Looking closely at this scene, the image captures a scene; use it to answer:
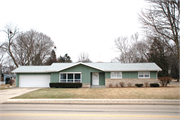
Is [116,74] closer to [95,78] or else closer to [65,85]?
[95,78]

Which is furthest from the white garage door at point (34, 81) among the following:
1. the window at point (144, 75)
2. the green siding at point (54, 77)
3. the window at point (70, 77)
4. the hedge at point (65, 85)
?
the window at point (144, 75)

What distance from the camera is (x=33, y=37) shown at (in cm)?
4212

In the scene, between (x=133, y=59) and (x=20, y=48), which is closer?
(x=20, y=48)

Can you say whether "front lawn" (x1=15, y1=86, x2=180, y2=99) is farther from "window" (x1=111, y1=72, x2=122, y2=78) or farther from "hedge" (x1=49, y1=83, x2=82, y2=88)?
"window" (x1=111, y1=72, x2=122, y2=78)

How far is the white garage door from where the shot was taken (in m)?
24.3

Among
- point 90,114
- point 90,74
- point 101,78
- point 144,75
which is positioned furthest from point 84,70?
point 90,114

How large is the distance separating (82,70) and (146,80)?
1032 cm

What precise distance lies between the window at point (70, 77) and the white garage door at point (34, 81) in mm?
2908

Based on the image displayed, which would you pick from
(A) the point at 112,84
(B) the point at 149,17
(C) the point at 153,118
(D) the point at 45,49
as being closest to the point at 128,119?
(C) the point at 153,118

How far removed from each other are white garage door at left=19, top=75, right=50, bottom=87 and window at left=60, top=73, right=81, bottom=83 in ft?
9.54

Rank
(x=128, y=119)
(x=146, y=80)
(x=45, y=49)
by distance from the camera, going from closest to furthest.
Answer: (x=128, y=119) → (x=146, y=80) → (x=45, y=49)

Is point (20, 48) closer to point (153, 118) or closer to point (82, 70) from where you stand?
point (82, 70)

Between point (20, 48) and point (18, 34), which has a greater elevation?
point (18, 34)

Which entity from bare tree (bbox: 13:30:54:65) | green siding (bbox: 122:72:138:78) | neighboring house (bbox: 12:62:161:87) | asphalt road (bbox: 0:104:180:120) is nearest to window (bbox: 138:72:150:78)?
neighboring house (bbox: 12:62:161:87)
